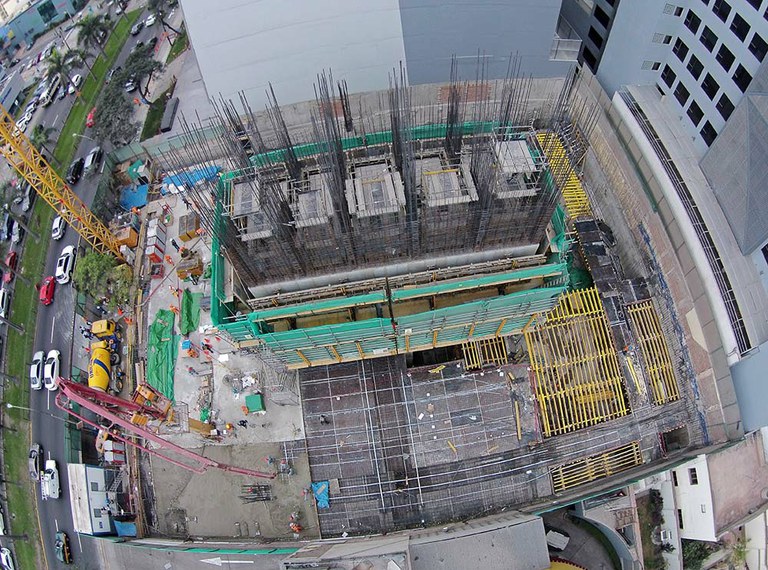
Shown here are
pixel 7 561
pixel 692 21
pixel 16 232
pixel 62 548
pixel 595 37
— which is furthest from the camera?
pixel 16 232

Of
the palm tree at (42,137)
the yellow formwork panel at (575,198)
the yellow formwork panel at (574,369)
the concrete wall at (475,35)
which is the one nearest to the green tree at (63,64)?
the palm tree at (42,137)

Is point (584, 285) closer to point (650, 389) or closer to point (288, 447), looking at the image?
point (650, 389)

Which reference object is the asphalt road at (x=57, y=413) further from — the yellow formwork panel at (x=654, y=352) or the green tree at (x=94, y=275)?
the yellow formwork panel at (x=654, y=352)

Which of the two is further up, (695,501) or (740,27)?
(740,27)

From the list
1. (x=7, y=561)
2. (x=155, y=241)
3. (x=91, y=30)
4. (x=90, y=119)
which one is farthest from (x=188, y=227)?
(x=91, y=30)

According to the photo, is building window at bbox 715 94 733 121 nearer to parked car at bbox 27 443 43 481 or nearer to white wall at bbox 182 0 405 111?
white wall at bbox 182 0 405 111

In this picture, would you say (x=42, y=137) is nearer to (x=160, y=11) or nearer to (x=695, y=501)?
(x=160, y=11)

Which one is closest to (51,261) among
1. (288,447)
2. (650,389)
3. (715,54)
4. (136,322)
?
(136,322)

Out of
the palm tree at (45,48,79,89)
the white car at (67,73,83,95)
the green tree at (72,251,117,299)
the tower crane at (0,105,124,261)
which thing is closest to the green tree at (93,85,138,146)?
the palm tree at (45,48,79,89)

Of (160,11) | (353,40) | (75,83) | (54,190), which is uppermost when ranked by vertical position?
(160,11)
